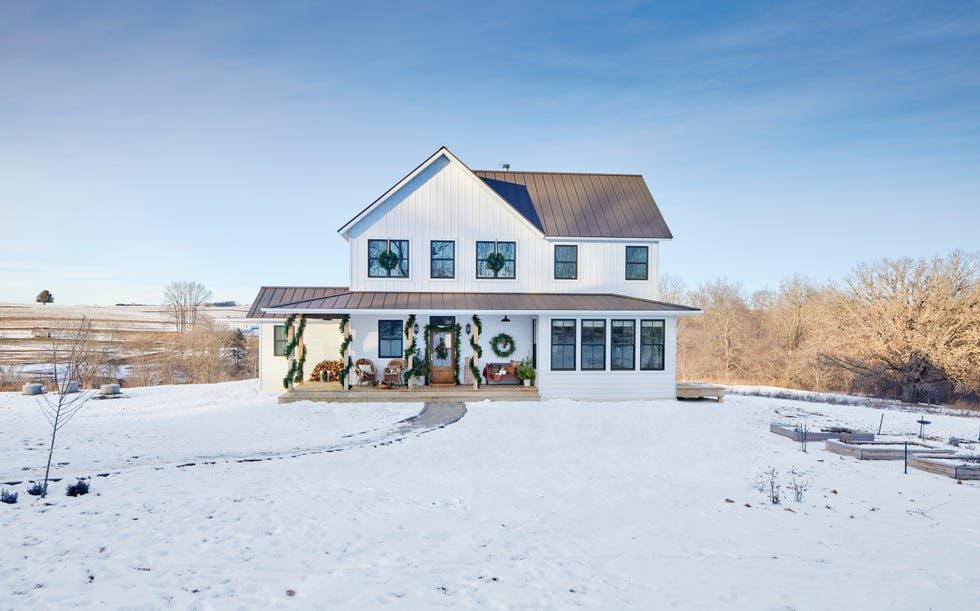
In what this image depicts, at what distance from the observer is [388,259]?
18.0 meters

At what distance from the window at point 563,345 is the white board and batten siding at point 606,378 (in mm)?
140

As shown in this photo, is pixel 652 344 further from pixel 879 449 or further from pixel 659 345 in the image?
pixel 879 449

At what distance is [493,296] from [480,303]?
117 cm

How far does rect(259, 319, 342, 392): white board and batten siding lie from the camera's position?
19.1 metres

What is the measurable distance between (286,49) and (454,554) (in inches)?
819

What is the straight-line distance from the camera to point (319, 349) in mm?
19234

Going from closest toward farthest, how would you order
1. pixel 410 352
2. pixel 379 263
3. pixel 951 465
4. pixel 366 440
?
pixel 951 465 → pixel 366 440 → pixel 410 352 → pixel 379 263

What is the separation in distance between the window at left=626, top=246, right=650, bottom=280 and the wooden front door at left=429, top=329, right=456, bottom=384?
736cm

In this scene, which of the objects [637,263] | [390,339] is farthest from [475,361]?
[637,263]

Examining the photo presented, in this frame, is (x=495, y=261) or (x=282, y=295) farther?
(x=282, y=295)

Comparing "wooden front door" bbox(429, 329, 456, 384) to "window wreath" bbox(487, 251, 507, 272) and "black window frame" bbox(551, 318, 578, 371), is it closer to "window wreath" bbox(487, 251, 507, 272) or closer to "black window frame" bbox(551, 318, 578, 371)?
"window wreath" bbox(487, 251, 507, 272)

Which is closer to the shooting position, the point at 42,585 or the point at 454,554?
the point at 42,585

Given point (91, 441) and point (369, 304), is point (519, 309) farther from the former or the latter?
point (91, 441)

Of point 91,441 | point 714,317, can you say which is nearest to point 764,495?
point 91,441
